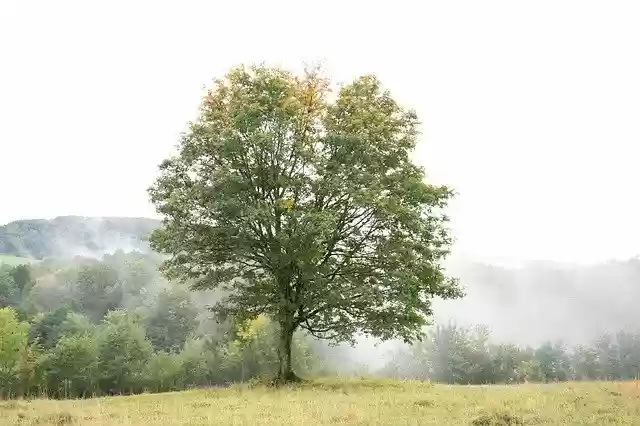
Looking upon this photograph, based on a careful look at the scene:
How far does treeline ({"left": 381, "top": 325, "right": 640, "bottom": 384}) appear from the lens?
8831cm

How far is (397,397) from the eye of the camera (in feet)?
74.0

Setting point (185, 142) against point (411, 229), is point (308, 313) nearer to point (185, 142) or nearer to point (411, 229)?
point (411, 229)

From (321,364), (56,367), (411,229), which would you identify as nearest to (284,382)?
(411,229)

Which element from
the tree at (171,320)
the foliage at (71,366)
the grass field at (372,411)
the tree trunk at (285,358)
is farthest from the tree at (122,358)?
the grass field at (372,411)

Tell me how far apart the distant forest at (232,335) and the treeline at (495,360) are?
220mm

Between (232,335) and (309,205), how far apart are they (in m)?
13.3

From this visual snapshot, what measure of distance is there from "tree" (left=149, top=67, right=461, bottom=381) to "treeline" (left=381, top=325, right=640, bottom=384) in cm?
5221

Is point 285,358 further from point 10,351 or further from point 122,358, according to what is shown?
point 122,358

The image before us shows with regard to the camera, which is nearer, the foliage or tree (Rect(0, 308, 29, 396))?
tree (Rect(0, 308, 29, 396))

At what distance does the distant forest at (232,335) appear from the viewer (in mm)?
78438

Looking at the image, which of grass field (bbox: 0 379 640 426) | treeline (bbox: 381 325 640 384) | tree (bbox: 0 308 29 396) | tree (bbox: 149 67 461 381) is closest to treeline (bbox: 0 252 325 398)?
tree (bbox: 0 308 29 396)

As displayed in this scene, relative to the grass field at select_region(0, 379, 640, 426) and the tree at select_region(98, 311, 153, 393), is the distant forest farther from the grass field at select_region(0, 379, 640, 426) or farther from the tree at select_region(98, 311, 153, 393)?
the grass field at select_region(0, 379, 640, 426)

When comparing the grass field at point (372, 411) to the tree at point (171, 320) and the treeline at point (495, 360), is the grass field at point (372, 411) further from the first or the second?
the tree at point (171, 320)

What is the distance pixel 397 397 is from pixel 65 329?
89.2m
